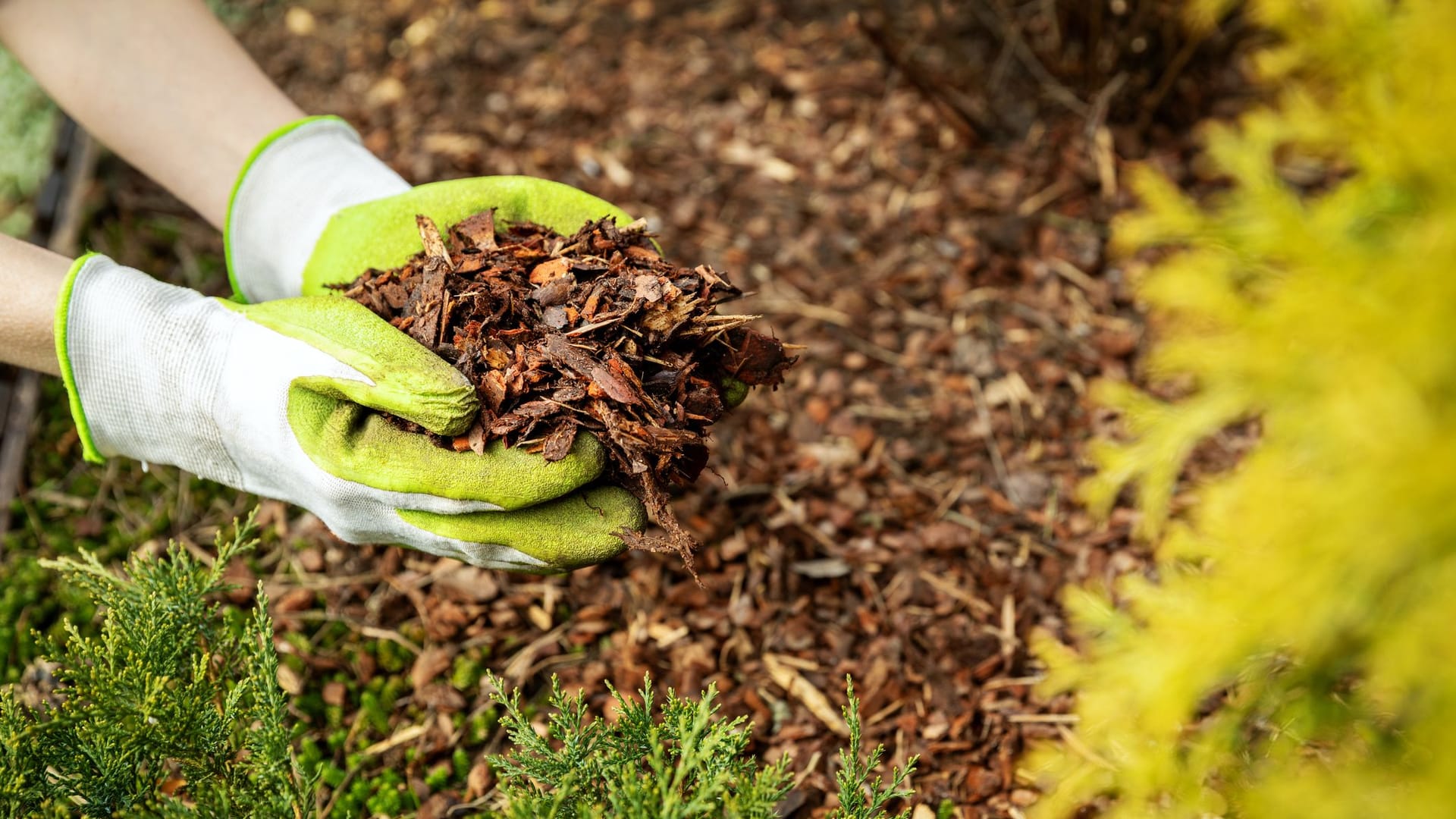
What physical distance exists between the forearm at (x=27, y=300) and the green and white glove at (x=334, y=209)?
1.69 ft

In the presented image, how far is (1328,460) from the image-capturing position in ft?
4.03

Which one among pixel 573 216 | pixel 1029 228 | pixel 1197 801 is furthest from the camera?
pixel 1029 228

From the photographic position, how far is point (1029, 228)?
11.9 feet

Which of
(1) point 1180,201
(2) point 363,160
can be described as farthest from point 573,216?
(1) point 1180,201

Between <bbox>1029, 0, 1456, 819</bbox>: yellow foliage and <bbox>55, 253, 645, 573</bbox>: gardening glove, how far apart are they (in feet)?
3.63

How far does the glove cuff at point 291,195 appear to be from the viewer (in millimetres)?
2484

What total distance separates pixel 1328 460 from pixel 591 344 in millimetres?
1370

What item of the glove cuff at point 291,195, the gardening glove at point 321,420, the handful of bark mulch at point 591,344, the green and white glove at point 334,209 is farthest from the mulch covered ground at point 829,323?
the glove cuff at point 291,195

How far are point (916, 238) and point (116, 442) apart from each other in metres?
2.82

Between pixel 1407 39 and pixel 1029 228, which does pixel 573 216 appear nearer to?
pixel 1407 39

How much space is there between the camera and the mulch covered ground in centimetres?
262

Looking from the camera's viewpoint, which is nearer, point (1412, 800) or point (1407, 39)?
point (1412, 800)

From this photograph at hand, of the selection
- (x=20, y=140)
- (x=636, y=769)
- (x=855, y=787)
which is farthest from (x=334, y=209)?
(x=20, y=140)

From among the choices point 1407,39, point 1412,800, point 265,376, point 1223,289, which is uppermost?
point 1407,39
